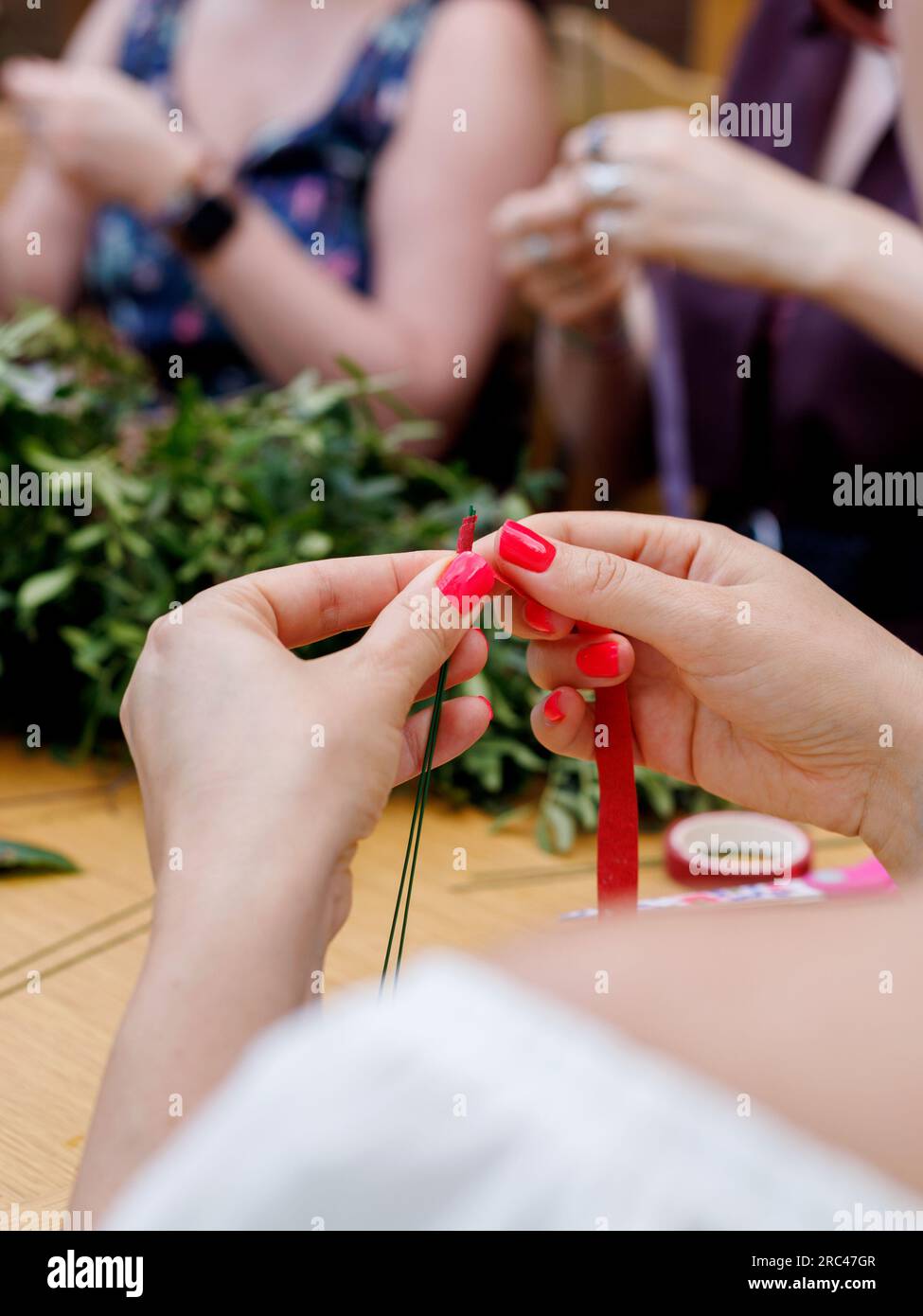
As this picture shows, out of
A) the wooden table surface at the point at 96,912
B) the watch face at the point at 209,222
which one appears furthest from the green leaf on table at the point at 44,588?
the watch face at the point at 209,222

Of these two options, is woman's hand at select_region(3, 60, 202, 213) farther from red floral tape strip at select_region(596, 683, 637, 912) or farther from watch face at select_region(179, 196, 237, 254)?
red floral tape strip at select_region(596, 683, 637, 912)

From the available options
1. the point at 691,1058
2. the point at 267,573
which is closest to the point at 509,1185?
the point at 691,1058

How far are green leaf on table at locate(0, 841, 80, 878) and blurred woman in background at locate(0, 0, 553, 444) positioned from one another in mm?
774

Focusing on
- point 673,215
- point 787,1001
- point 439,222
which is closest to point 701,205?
point 673,215

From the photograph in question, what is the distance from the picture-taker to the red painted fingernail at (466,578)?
56 cm

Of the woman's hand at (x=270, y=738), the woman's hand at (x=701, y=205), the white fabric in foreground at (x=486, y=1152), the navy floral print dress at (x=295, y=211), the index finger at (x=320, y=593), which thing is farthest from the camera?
the navy floral print dress at (x=295, y=211)

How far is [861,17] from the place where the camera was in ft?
3.89

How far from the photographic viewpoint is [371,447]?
112 centimetres

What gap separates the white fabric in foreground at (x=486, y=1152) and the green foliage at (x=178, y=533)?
2.06 ft

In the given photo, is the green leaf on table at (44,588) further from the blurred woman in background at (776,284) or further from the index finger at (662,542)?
the blurred woman in background at (776,284)

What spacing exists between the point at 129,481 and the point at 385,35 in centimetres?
86

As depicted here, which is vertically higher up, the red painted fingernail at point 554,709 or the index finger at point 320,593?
the index finger at point 320,593

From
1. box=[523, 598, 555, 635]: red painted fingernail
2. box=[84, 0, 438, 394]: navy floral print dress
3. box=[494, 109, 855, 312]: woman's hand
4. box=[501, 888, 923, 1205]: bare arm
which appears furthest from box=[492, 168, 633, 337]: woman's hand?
box=[501, 888, 923, 1205]: bare arm

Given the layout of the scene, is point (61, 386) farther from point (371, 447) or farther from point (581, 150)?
point (581, 150)
